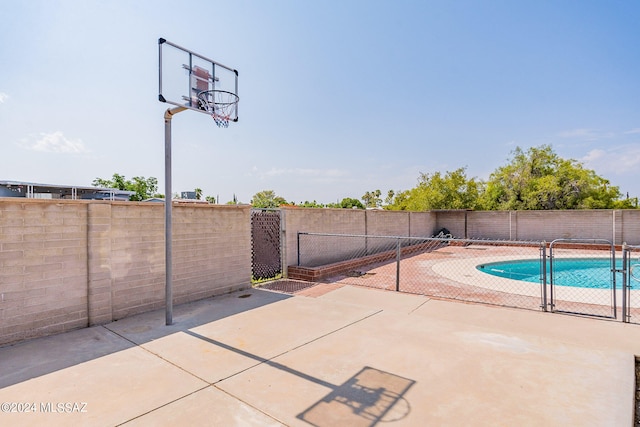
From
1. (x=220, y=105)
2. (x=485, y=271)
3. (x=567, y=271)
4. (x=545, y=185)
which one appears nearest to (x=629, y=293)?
(x=485, y=271)

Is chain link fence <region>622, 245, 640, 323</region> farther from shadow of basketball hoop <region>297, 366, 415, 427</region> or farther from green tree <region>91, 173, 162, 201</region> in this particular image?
green tree <region>91, 173, 162, 201</region>

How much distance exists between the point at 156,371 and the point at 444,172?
21548 millimetres

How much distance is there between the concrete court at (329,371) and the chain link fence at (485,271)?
116 cm

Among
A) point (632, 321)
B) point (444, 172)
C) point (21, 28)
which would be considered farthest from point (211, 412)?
point (444, 172)

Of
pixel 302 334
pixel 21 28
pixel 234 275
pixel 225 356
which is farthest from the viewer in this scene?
pixel 234 275

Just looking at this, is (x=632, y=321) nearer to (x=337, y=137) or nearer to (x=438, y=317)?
(x=438, y=317)

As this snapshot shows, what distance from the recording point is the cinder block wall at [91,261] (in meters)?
3.73

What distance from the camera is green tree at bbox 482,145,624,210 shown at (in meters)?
19.5

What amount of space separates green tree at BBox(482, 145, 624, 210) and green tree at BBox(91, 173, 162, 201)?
1370 inches

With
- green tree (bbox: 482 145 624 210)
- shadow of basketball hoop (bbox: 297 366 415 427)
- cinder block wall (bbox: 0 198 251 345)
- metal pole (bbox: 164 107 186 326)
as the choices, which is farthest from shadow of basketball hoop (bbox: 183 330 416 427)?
green tree (bbox: 482 145 624 210)

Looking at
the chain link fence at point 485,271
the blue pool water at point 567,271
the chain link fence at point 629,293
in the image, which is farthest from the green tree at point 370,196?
→ the chain link fence at point 629,293

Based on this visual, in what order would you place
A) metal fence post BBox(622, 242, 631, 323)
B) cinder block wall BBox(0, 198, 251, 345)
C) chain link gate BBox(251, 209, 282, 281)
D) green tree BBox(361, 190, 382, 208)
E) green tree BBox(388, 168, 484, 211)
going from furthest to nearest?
green tree BBox(361, 190, 382, 208) < green tree BBox(388, 168, 484, 211) < chain link gate BBox(251, 209, 282, 281) < metal fence post BBox(622, 242, 631, 323) < cinder block wall BBox(0, 198, 251, 345)

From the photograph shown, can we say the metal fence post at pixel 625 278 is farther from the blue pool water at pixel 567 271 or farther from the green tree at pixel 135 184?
the green tree at pixel 135 184

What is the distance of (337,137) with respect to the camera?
17.2m
